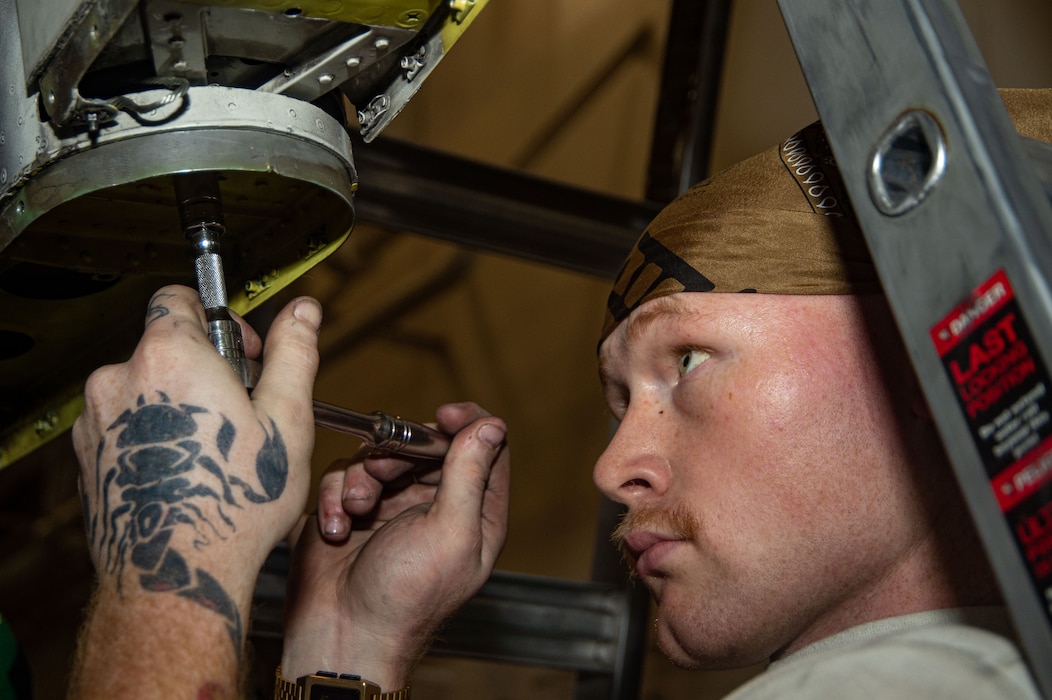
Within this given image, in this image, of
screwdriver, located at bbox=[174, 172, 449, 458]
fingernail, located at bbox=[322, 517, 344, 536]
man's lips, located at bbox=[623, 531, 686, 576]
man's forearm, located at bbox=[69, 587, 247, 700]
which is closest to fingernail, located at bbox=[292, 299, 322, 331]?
screwdriver, located at bbox=[174, 172, 449, 458]

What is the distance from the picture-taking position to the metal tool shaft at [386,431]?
100 cm

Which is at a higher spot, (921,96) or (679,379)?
(921,96)

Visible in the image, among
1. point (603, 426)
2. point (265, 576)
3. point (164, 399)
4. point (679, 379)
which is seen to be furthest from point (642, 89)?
point (164, 399)

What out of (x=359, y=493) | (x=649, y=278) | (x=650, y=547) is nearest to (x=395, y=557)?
(x=359, y=493)

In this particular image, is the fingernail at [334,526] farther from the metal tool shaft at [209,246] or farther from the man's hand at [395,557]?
the metal tool shaft at [209,246]

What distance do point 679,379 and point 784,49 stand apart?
6.66 feet

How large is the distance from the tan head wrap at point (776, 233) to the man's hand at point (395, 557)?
29cm

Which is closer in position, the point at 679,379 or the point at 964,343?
the point at 964,343

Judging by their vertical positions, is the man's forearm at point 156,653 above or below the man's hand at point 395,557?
above

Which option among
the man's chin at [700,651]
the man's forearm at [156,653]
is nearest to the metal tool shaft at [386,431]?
the man's forearm at [156,653]

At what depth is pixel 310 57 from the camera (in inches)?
32.4

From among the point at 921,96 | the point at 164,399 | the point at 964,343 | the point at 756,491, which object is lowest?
the point at 756,491

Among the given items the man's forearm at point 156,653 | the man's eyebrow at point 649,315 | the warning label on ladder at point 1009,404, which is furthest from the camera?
the man's eyebrow at point 649,315

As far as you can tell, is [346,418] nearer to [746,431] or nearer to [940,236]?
[746,431]
